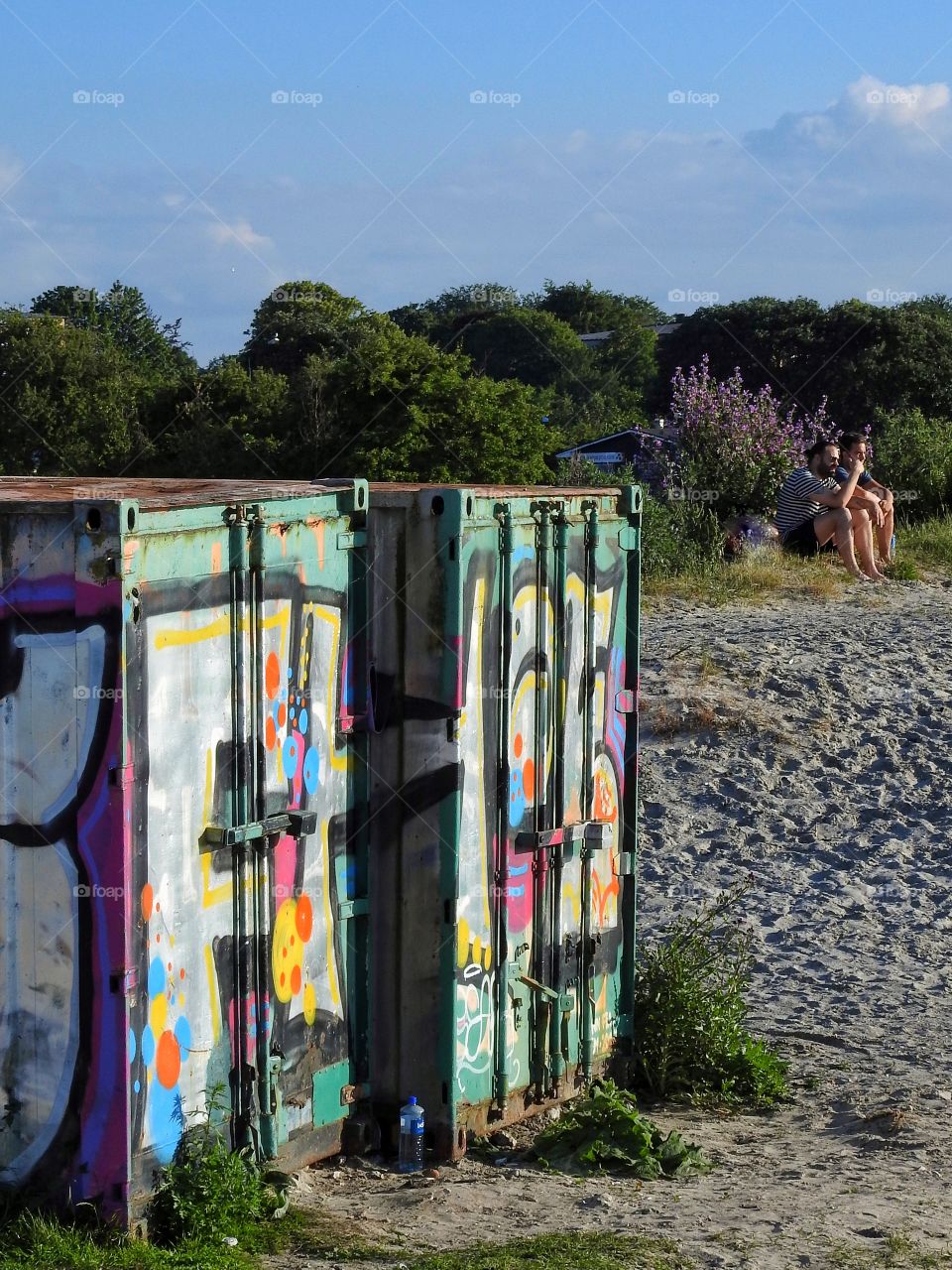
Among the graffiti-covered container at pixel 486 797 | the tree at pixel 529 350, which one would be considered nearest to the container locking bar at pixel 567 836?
the graffiti-covered container at pixel 486 797

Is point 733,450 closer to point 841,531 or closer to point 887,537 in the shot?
point 887,537

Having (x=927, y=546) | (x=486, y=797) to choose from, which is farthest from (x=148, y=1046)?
(x=927, y=546)

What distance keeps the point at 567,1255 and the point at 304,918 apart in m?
1.19

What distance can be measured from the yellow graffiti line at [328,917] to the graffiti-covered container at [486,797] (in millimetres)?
183

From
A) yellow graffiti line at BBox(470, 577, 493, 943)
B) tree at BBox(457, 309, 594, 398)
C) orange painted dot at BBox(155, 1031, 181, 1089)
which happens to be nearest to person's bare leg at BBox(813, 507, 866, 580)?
yellow graffiti line at BBox(470, 577, 493, 943)

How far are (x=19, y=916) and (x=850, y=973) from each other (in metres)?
4.21

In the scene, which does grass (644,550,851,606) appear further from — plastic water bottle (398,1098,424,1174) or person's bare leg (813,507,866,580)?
plastic water bottle (398,1098,424,1174)

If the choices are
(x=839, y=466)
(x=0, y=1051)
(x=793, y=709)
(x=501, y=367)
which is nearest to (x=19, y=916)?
(x=0, y=1051)

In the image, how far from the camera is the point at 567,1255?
3.95m

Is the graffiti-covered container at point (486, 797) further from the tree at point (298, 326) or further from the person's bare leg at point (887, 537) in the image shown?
the tree at point (298, 326)

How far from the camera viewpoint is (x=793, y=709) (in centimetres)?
981

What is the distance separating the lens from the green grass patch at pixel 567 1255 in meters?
3.87

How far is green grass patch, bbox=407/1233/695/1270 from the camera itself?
3871 mm

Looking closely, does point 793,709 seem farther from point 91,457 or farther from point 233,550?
point 91,457
